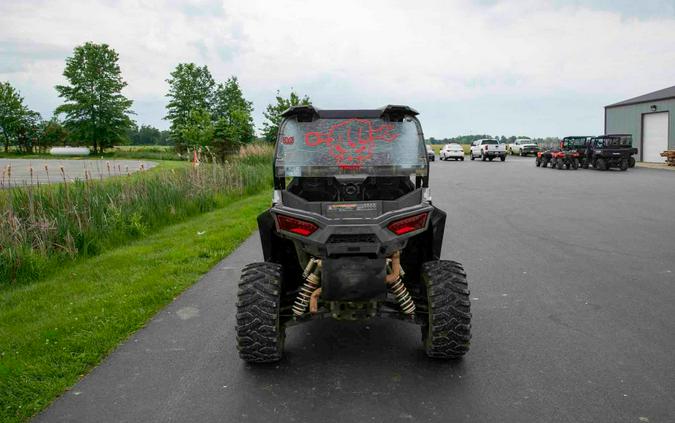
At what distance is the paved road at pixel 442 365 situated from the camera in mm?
4000

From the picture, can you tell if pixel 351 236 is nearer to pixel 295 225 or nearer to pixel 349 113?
pixel 295 225

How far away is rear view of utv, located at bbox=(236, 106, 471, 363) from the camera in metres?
4.38

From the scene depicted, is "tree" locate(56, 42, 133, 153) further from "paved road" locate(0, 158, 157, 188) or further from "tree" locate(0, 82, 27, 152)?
"paved road" locate(0, 158, 157, 188)

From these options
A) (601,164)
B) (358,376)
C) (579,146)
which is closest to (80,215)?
(358,376)

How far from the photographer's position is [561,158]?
37.5 metres

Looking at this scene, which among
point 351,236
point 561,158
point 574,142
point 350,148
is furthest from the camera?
point 574,142

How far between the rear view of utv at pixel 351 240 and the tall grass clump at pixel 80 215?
5.03 metres

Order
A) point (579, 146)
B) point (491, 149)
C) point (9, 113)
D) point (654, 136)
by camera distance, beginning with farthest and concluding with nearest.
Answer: point (9, 113) → point (491, 149) → point (654, 136) → point (579, 146)

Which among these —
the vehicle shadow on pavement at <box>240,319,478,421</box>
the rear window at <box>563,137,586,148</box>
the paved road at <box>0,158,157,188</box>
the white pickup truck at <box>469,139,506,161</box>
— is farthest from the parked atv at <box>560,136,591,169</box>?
the vehicle shadow on pavement at <box>240,319,478,421</box>

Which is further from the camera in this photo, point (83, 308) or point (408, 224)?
point (83, 308)

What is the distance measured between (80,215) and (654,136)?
44.4 meters

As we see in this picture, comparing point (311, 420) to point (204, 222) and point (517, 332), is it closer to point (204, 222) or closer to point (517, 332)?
point (517, 332)

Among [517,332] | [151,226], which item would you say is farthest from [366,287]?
[151,226]

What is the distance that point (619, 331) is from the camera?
562 centimetres
